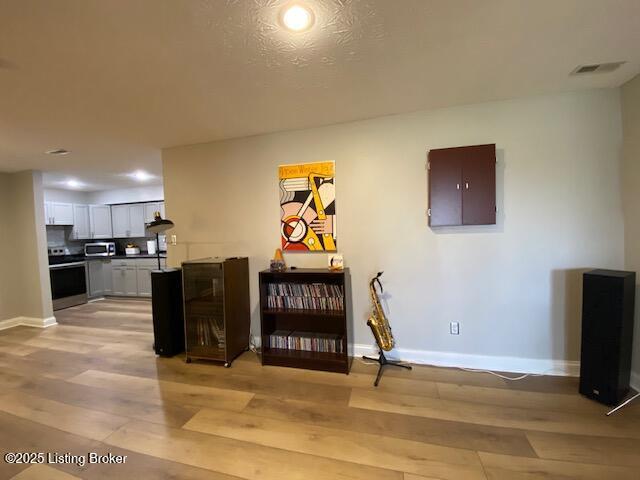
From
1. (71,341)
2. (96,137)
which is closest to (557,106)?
(96,137)

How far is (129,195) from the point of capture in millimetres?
6227

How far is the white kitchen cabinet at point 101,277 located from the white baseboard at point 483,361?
5981 mm

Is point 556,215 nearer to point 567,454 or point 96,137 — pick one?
point 567,454

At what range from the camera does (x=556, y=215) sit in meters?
2.38

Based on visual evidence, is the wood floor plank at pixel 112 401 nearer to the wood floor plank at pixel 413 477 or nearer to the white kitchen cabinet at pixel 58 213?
the wood floor plank at pixel 413 477

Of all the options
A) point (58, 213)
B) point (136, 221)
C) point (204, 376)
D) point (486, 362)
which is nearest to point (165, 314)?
point (204, 376)

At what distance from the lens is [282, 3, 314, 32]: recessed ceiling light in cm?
134

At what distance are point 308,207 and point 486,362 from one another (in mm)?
2251

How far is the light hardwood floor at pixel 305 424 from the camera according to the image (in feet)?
5.15

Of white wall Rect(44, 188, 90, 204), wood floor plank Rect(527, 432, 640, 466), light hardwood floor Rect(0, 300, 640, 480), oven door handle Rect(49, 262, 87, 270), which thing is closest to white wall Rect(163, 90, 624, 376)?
light hardwood floor Rect(0, 300, 640, 480)

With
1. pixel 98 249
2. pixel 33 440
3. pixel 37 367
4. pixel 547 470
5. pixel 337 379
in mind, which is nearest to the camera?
pixel 547 470

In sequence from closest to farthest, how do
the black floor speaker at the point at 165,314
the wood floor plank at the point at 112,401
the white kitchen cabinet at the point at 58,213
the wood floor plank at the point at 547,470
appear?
1. the wood floor plank at the point at 547,470
2. the wood floor plank at the point at 112,401
3. the black floor speaker at the point at 165,314
4. the white kitchen cabinet at the point at 58,213

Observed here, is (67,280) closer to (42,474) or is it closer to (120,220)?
(120,220)

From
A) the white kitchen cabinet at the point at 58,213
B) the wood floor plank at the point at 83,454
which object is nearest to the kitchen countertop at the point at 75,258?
the white kitchen cabinet at the point at 58,213
